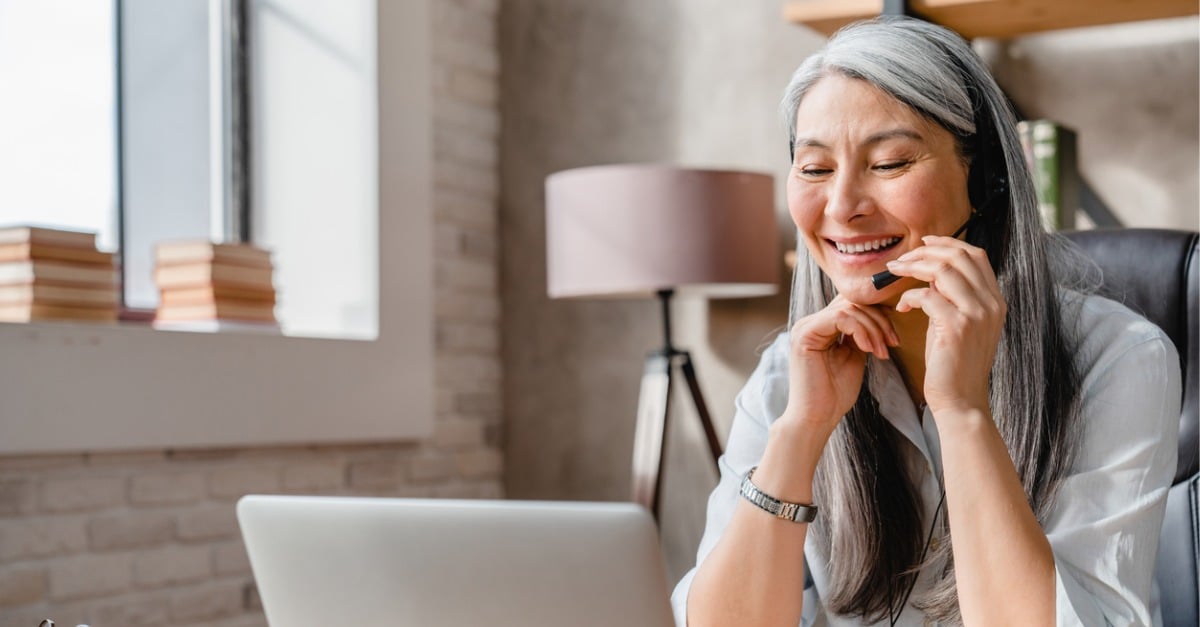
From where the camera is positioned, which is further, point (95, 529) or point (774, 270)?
point (774, 270)

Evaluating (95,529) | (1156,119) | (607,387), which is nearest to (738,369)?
(607,387)

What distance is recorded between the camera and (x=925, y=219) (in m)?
1.35

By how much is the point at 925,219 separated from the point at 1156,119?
1415 millimetres

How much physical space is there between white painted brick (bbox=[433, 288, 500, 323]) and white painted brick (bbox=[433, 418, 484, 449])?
10.5 inches

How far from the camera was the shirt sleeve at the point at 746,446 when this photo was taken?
1458 millimetres

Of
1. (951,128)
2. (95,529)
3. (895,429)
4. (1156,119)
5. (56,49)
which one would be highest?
(56,49)

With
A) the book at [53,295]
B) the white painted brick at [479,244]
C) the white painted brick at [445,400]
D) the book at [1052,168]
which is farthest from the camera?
the white painted brick at [479,244]

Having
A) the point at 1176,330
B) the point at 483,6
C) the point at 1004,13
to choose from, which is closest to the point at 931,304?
the point at 1176,330

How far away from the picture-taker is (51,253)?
232 cm

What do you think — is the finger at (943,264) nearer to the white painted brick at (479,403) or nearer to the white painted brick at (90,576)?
the white painted brick at (90,576)

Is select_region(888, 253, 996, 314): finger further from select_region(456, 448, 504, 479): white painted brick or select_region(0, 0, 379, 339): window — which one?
select_region(456, 448, 504, 479): white painted brick

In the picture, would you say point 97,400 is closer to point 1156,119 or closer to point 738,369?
point 738,369

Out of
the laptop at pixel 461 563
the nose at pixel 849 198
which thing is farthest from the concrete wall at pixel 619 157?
the laptop at pixel 461 563

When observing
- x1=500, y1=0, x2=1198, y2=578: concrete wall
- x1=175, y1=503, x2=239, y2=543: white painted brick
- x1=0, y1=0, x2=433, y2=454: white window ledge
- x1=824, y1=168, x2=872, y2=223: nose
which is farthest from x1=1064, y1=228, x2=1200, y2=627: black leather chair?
x1=175, y1=503, x2=239, y2=543: white painted brick
